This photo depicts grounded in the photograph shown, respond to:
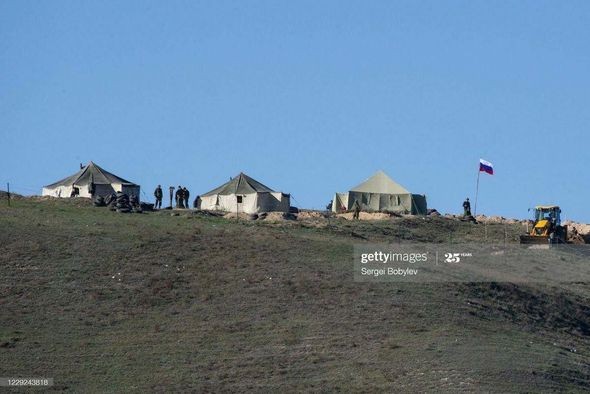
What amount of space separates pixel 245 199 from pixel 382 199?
7681mm

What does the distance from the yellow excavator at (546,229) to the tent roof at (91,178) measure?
1838 centimetres

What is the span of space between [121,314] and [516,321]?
13305 mm

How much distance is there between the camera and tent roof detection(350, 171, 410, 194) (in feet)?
254

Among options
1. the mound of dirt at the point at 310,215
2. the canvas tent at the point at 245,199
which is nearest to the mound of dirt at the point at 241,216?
the mound of dirt at the point at 310,215

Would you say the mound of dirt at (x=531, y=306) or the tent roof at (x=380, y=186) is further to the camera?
the tent roof at (x=380, y=186)

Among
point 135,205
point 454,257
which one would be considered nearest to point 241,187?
point 135,205

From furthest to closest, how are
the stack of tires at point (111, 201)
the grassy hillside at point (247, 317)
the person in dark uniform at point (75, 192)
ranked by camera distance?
the person in dark uniform at point (75, 192)
the stack of tires at point (111, 201)
the grassy hillside at point (247, 317)

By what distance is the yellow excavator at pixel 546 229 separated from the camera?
67.9 metres

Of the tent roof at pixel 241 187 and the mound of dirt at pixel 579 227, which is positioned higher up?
the tent roof at pixel 241 187

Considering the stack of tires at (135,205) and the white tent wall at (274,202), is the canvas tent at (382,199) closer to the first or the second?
the white tent wall at (274,202)

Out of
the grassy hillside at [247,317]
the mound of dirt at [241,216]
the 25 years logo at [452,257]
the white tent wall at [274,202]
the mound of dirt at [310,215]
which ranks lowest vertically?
the grassy hillside at [247,317]

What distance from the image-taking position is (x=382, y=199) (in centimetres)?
7731

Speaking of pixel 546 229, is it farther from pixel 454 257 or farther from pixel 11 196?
pixel 11 196

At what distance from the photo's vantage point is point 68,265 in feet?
182
